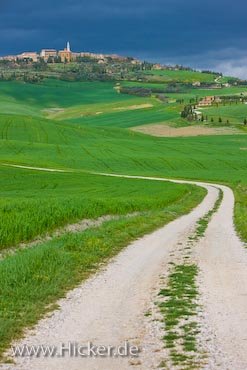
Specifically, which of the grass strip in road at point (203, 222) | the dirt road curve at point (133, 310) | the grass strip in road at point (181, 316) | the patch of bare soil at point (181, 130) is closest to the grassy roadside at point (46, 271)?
the dirt road curve at point (133, 310)

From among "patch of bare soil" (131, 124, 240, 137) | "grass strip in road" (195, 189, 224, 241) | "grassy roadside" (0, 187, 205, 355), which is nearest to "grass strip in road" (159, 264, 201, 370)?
"grassy roadside" (0, 187, 205, 355)

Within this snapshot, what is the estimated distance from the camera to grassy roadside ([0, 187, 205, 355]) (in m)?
11.9

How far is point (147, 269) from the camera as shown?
18156 millimetres

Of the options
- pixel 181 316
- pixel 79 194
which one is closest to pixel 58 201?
pixel 79 194

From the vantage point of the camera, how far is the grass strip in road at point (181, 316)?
9.32 m

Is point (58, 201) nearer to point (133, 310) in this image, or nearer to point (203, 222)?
point (203, 222)

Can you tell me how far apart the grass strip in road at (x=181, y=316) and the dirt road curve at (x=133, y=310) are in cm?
31

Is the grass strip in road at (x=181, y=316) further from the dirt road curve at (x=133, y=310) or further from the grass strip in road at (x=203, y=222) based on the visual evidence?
the grass strip in road at (x=203, y=222)

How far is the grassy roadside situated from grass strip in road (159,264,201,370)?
2798 millimetres

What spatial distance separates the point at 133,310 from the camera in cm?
1257

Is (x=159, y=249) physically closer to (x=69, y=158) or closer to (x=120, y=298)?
(x=120, y=298)

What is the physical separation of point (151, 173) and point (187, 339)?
86.0 meters

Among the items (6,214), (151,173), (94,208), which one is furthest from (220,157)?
(6,214)

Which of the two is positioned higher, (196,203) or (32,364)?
(32,364)
